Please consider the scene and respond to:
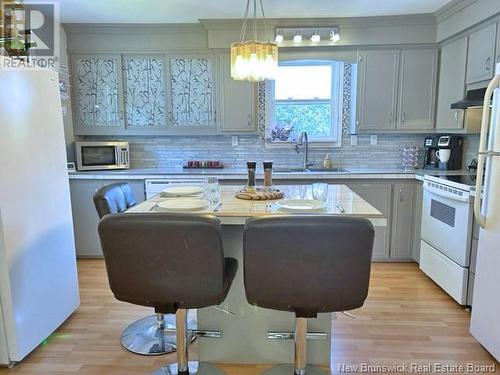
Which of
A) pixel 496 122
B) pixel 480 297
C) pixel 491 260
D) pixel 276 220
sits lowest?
pixel 480 297

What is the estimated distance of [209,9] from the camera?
3.33 m

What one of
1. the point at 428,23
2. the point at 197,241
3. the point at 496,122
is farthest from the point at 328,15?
the point at 197,241

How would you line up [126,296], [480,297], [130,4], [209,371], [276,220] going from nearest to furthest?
[276,220]
[126,296]
[209,371]
[480,297]
[130,4]

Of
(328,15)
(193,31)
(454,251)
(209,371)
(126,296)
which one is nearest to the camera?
(126,296)

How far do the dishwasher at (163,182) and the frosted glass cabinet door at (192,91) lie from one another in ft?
2.10

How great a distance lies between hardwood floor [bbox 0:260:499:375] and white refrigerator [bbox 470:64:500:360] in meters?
0.21

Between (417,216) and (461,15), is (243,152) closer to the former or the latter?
(417,216)

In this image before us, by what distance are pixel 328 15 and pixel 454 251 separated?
2.42 meters

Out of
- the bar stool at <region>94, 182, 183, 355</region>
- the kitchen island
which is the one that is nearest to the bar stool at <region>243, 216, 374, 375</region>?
the kitchen island

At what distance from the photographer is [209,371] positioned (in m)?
2.00

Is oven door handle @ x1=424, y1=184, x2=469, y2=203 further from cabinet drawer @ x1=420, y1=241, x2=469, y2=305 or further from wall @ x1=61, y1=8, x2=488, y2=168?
wall @ x1=61, y1=8, x2=488, y2=168

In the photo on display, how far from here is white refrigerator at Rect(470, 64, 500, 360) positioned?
6.57 ft

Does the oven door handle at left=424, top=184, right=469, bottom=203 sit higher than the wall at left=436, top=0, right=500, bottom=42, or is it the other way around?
the wall at left=436, top=0, right=500, bottom=42

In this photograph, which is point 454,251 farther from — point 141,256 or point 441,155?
point 141,256
